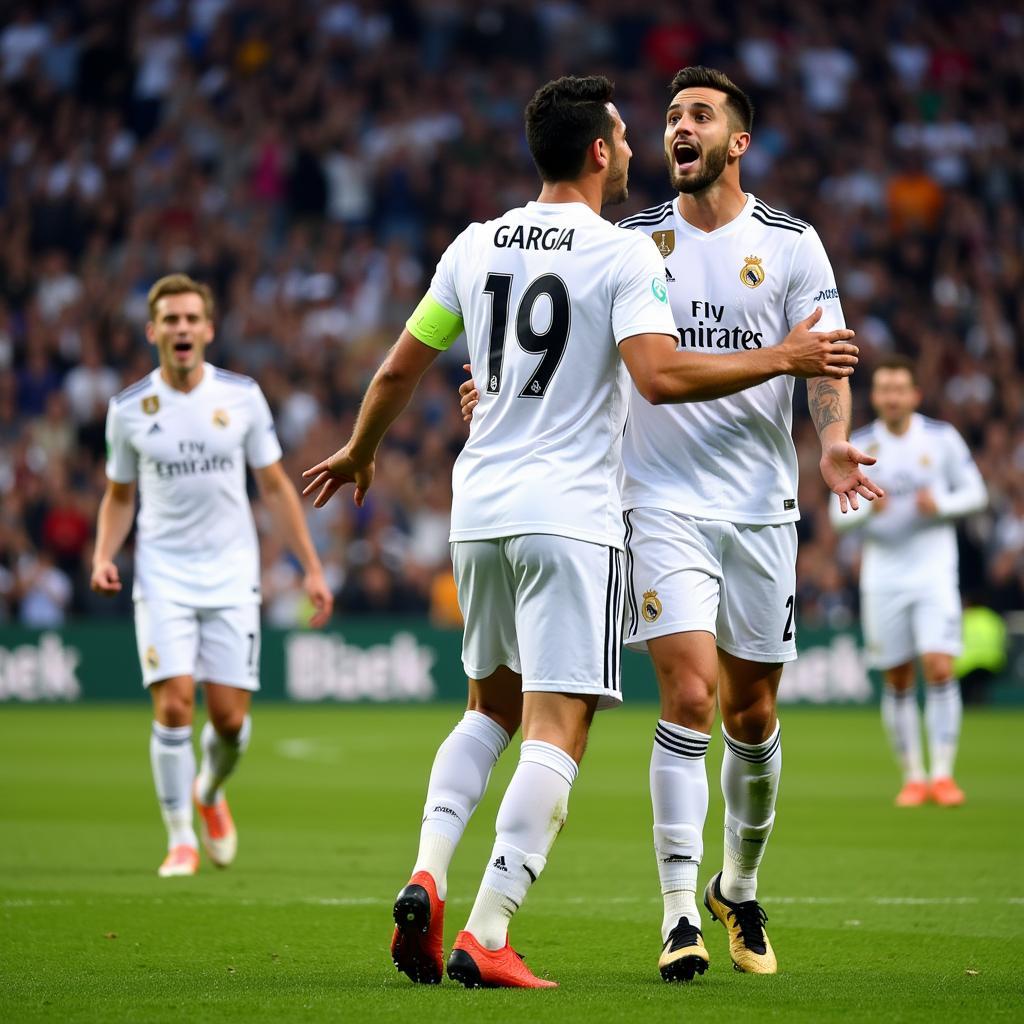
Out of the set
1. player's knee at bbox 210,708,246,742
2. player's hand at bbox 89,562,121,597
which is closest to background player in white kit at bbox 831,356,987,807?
player's knee at bbox 210,708,246,742

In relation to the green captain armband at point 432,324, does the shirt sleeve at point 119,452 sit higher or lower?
lower

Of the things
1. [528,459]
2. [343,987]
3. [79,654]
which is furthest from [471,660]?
[79,654]

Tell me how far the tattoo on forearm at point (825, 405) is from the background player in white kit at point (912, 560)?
6.30m

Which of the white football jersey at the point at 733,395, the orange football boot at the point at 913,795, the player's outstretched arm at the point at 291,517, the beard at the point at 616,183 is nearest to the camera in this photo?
the beard at the point at 616,183

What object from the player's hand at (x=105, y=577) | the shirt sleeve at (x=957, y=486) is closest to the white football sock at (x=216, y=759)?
the player's hand at (x=105, y=577)

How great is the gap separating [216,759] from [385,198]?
56.1ft

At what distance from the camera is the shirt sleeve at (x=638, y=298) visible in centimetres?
545

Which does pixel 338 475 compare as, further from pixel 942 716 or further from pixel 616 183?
pixel 942 716

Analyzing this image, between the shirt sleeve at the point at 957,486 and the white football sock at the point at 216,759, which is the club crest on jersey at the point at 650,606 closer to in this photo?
the white football sock at the point at 216,759

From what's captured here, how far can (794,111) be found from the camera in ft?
88.8

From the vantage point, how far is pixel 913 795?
12.4 m

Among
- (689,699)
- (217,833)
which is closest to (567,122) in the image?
(689,699)

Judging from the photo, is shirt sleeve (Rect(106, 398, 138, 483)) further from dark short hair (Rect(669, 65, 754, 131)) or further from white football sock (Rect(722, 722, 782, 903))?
white football sock (Rect(722, 722, 782, 903))

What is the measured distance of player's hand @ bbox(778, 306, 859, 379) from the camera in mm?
5516
